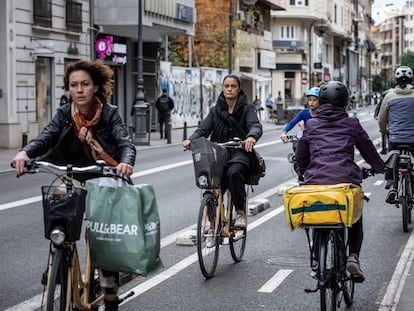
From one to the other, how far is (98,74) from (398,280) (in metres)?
3.52

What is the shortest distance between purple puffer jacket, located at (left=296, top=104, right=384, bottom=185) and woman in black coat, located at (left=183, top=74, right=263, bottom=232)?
2157 millimetres

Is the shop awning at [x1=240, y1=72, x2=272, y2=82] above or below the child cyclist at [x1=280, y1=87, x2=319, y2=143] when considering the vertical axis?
above

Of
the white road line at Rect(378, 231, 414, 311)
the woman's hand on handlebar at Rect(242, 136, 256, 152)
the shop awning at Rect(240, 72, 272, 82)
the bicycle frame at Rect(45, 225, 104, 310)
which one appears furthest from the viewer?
the shop awning at Rect(240, 72, 272, 82)

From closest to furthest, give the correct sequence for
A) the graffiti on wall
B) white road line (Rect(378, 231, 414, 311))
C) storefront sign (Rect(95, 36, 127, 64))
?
white road line (Rect(378, 231, 414, 311)) → storefront sign (Rect(95, 36, 127, 64)) → the graffiti on wall

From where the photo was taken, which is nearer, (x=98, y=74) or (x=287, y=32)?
(x=98, y=74)

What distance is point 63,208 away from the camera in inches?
217

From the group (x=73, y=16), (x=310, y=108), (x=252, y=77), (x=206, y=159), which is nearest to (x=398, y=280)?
(x=206, y=159)

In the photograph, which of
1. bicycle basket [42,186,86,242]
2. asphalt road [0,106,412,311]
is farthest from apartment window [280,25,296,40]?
bicycle basket [42,186,86,242]

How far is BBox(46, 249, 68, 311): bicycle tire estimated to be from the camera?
5.39m

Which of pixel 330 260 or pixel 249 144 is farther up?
pixel 249 144

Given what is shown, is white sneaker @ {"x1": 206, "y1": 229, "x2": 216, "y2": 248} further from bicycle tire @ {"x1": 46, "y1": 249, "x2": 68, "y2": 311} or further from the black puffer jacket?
bicycle tire @ {"x1": 46, "y1": 249, "x2": 68, "y2": 311}

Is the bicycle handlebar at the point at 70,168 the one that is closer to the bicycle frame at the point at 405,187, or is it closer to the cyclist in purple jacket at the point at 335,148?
the cyclist in purple jacket at the point at 335,148

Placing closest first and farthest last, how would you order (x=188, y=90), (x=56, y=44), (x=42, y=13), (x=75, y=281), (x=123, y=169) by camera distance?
(x=75, y=281) → (x=123, y=169) → (x=42, y=13) → (x=56, y=44) → (x=188, y=90)

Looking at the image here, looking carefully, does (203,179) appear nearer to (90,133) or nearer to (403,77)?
(90,133)
